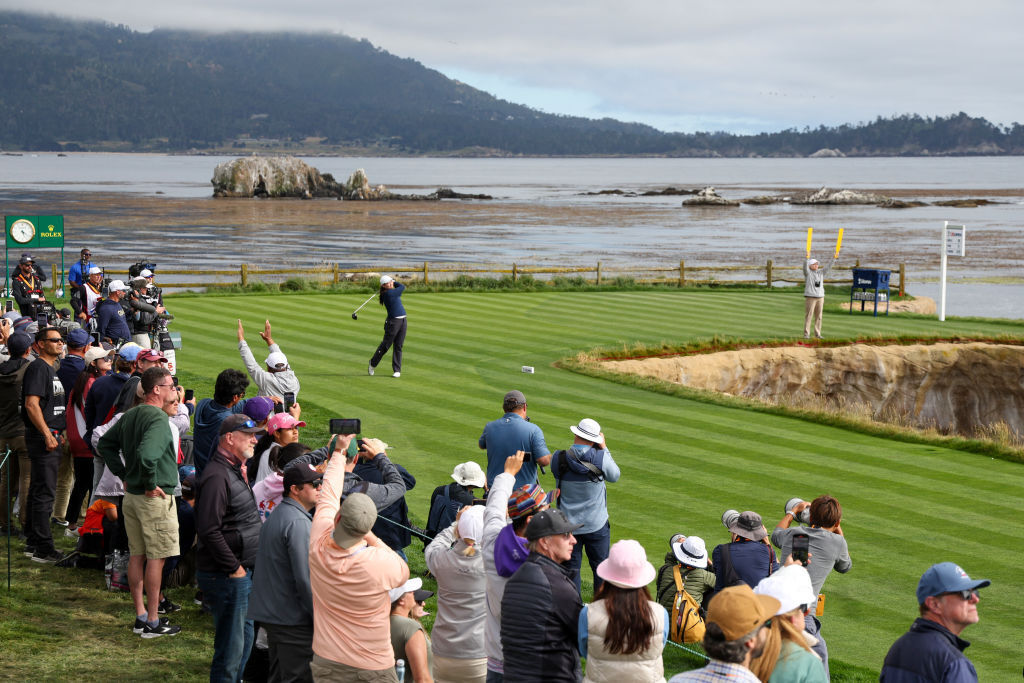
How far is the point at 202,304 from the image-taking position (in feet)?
98.2

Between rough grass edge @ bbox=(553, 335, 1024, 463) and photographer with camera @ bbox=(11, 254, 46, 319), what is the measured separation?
9943 mm

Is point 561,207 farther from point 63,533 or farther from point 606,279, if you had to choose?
point 63,533

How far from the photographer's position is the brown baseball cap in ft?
15.4

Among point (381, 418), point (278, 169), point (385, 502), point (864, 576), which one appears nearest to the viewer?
point (385, 502)

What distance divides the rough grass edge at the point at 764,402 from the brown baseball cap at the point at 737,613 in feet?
43.6

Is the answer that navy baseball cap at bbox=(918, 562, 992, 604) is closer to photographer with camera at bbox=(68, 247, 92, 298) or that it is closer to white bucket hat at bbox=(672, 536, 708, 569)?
white bucket hat at bbox=(672, 536, 708, 569)

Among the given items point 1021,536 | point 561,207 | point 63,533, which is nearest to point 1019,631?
point 1021,536

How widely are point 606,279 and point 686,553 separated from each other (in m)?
33.3

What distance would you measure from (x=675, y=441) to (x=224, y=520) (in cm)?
982

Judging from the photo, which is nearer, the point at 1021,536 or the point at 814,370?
the point at 1021,536

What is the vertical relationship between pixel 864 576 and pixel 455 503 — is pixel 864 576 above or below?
below

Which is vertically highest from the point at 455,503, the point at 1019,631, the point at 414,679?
the point at 455,503

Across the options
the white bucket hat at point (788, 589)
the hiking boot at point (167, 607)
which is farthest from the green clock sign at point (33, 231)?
the white bucket hat at point (788, 589)

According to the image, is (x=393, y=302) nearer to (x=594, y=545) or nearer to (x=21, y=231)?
(x=594, y=545)
